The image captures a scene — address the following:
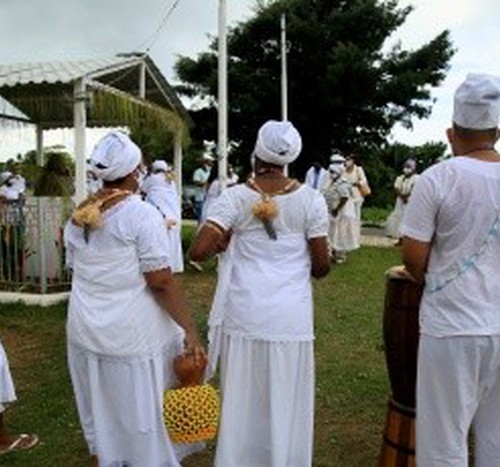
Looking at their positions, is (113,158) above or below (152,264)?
above

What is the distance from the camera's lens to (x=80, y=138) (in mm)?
10453

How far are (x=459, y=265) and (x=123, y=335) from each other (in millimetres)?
1546

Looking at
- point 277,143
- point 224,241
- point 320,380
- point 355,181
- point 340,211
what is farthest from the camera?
point 355,181

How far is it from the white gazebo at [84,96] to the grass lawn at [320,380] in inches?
97.7

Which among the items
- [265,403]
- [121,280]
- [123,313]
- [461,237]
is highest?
[461,237]

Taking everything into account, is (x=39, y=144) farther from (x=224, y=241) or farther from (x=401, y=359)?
(x=401, y=359)

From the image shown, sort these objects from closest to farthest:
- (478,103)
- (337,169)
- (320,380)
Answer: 1. (478,103)
2. (320,380)
3. (337,169)

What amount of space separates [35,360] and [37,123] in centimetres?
713

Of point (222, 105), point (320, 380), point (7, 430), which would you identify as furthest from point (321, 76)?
point (7, 430)

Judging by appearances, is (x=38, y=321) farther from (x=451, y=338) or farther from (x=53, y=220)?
(x=451, y=338)

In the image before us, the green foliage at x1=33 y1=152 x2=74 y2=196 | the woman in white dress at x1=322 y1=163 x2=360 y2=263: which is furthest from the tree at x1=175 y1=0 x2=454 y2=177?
the green foliage at x1=33 y1=152 x2=74 y2=196

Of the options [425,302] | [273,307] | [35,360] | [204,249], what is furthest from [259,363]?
[35,360]

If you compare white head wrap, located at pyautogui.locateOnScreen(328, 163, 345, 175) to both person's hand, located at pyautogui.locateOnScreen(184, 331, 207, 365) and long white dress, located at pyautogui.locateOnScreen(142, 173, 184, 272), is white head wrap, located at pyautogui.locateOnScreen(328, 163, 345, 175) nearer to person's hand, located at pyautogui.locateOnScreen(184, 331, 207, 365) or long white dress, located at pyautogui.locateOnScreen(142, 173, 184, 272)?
long white dress, located at pyautogui.locateOnScreen(142, 173, 184, 272)

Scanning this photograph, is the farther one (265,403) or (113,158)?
(265,403)
